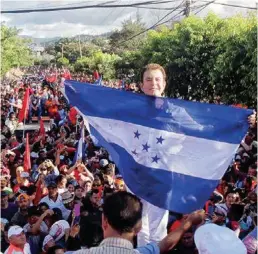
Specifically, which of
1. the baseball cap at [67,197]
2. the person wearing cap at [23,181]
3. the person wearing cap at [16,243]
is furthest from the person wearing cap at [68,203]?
the person wearing cap at [16,243]

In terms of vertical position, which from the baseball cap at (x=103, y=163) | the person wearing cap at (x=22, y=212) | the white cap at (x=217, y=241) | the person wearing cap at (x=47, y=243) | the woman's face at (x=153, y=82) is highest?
the woman's face at (x=153, y=82)

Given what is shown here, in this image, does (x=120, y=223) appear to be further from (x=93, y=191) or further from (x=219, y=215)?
(x=93, y=191)

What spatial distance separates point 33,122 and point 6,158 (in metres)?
11.1

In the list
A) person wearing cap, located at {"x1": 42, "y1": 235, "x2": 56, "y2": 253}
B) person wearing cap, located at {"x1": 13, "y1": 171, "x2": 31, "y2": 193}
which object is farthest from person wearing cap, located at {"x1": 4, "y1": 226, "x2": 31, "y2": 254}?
person wearing cap, located at {"x1": 13, "y1": 171, "x2": 31, "y2": 193}

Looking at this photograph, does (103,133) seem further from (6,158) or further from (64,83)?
(6,158)

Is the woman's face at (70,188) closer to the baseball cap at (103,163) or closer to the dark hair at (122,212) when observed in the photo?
the baseball cap at (103,163)

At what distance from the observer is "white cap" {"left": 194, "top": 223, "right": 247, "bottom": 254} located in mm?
2281

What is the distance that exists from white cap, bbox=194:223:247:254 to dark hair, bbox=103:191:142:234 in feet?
1.00

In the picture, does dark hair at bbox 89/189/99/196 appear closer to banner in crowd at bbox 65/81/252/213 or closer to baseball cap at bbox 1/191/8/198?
baseball cap at bbox 1/191/8/198

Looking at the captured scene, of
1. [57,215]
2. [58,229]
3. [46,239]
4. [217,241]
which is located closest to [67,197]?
[57,215]

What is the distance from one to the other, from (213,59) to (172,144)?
14021 mm

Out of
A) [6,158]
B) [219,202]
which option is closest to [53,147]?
[6,158]

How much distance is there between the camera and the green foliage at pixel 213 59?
1517cm

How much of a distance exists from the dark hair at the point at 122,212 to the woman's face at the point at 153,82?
1534 millimetres
